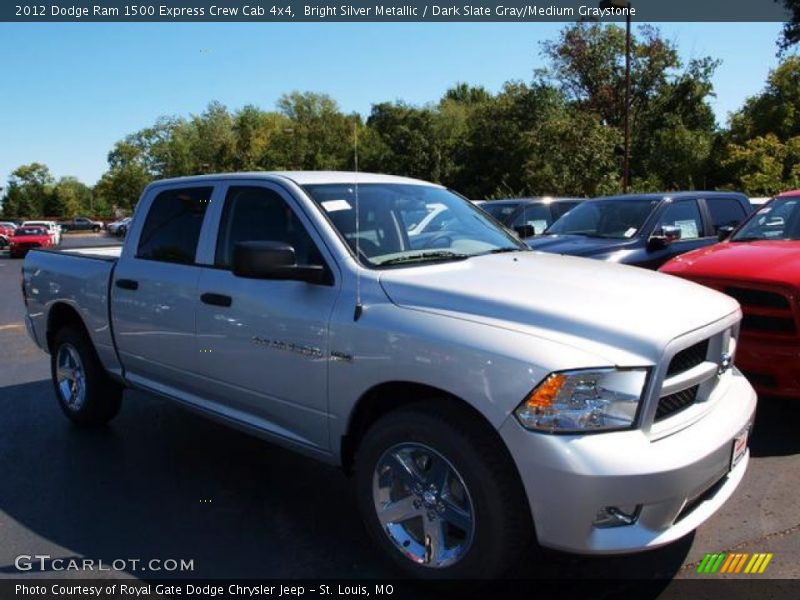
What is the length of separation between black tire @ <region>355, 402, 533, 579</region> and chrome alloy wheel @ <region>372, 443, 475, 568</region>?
0.05ft

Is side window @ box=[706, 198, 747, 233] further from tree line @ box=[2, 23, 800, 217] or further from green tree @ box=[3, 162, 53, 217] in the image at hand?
green tree @ box=[3, 162, 53, 217]

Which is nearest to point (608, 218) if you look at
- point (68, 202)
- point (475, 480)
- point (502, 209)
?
point (502, 209)

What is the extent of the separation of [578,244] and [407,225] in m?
4.75

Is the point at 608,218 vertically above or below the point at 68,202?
below

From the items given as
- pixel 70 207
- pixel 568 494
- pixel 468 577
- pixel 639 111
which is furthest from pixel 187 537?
pixel 70 207

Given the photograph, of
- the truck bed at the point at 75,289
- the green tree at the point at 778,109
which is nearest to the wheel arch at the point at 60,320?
the truck bed at the point at 75,289

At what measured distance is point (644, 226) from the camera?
824cm

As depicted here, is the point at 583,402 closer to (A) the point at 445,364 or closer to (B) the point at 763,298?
(A) the point at 445,364

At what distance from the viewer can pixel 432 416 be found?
2.87m

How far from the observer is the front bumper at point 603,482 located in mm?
2514

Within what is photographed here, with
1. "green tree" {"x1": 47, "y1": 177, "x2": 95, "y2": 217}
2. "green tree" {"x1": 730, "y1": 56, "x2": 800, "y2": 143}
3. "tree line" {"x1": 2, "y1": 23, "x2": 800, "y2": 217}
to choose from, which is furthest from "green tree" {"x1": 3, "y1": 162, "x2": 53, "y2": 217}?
"green tree" {"x1": 730, "y1": 56, "x2": 800, "y2": 143}

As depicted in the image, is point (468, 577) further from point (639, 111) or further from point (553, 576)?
point (639, 111)

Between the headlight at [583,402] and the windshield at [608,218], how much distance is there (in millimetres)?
5967

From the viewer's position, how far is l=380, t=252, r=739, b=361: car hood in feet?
9.03
